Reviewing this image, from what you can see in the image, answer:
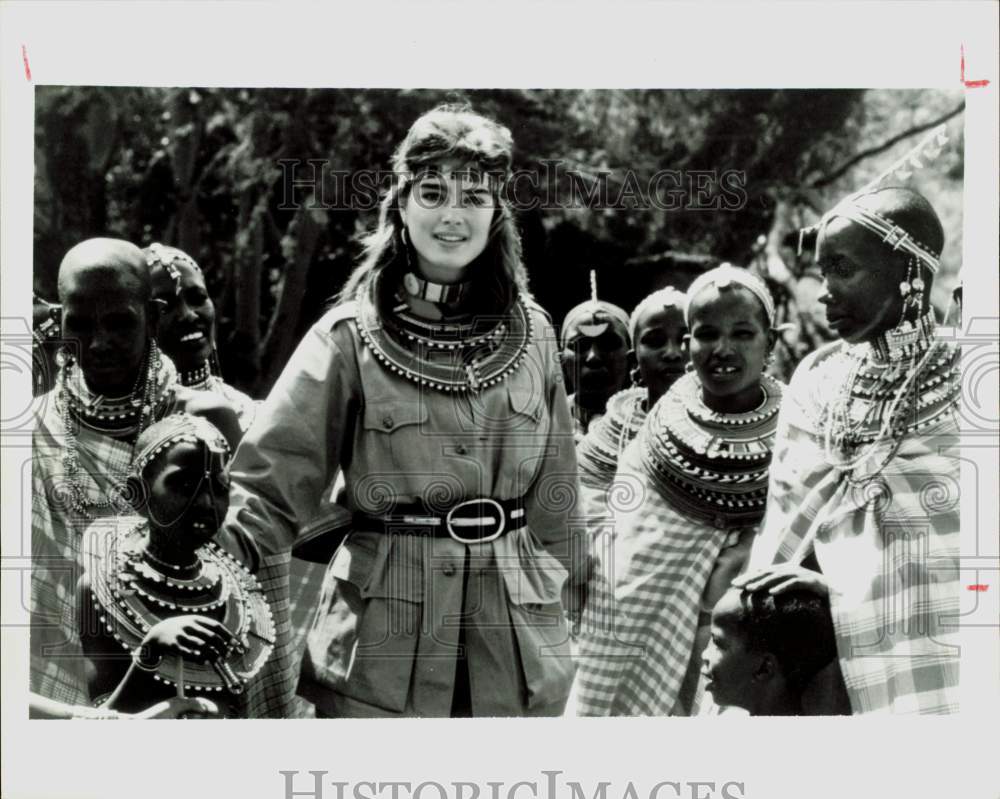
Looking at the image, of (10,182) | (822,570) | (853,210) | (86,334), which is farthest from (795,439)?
(10,182)

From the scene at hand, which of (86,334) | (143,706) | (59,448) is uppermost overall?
(86,334)

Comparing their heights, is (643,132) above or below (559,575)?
above

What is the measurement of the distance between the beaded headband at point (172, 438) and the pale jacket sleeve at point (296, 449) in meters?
0.08

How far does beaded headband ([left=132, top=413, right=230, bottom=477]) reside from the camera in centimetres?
439

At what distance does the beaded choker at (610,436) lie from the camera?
4516 mm

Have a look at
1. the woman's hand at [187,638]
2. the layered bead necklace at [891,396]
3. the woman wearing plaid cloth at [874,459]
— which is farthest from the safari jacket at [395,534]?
the layered bead necklace at [891,396]

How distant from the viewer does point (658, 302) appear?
14.8 ft

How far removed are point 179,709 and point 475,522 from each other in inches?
39.8

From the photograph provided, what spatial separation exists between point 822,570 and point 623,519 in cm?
60

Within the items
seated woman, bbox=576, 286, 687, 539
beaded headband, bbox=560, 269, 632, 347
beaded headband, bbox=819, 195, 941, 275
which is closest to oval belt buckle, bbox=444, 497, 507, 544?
seated woman, bbox=576, 286, 687, 539

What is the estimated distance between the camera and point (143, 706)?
14.5ft

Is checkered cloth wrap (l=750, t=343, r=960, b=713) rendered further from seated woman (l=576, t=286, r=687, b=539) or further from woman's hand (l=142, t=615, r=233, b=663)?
woman's hand (l=142, t=615, r=233, b=663)

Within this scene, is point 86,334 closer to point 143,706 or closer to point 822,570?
point 143,706

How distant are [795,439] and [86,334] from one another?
2.09 m
